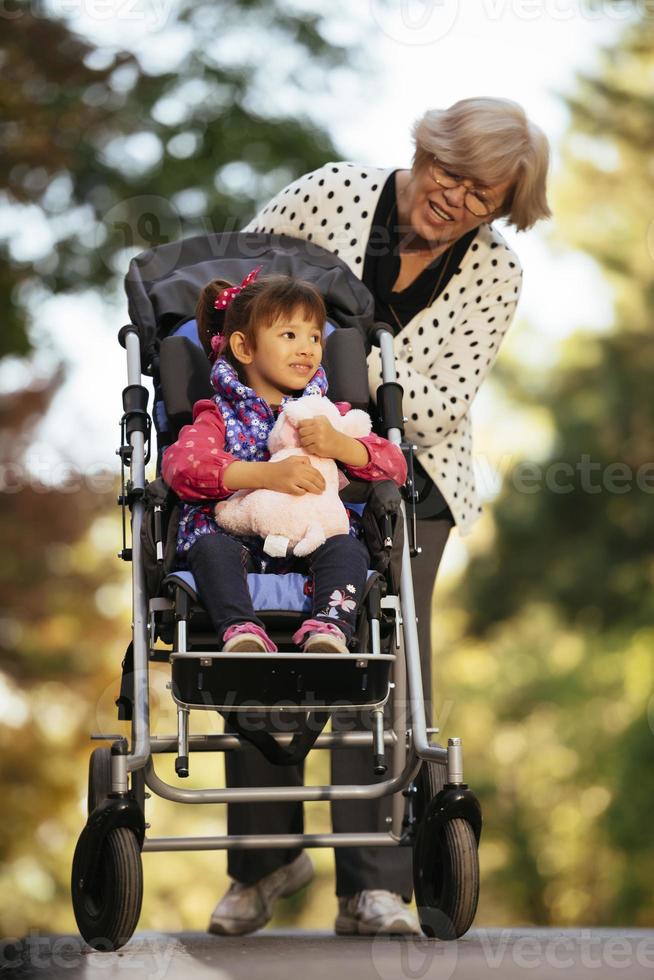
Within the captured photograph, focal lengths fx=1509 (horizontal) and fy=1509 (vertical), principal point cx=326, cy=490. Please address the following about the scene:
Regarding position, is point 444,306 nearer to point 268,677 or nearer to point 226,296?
point 226,296

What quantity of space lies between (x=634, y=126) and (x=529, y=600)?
520cm

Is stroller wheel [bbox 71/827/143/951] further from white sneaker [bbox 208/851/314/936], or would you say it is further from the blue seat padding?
white sneaker [bbox 208/851/314/936]

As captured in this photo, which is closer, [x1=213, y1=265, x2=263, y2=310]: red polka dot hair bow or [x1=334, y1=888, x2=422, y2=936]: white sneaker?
[x1=213, y1=265, x2=263, y2=310]: red polka dot hair bow

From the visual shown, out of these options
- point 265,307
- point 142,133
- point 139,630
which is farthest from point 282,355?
point 142,133

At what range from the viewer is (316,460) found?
3461 mm

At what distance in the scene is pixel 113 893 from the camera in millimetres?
3166

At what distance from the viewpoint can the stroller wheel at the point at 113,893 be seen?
317cm

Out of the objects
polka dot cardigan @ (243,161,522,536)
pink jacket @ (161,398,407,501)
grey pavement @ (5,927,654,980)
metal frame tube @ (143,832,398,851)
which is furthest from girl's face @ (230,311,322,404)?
grey pavement @ (5,927,654,980)

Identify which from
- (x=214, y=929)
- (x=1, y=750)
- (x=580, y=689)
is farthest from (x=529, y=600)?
(x=214, y=929)

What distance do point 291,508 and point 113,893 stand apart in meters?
0.91

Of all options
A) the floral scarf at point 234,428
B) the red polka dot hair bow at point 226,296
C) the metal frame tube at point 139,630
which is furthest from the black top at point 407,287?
the metal frame tube at point 139,630

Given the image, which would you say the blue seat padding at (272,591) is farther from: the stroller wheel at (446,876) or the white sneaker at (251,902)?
the white sneaker at (251,902)

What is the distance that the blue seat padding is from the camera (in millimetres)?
3314

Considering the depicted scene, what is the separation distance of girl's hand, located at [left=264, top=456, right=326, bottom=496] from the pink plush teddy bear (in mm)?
17
